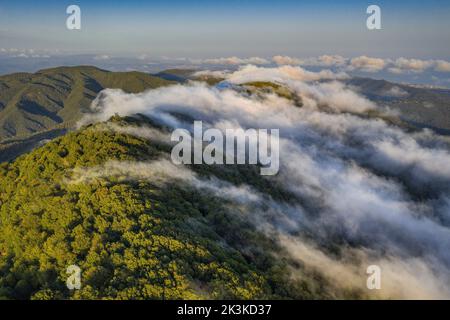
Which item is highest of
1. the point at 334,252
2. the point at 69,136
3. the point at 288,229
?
the point at 69,136

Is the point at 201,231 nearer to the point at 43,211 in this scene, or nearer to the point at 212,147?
the point at 43,211

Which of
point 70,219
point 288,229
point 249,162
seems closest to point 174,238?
point 70,219

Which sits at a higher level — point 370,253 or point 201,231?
point 201,231
